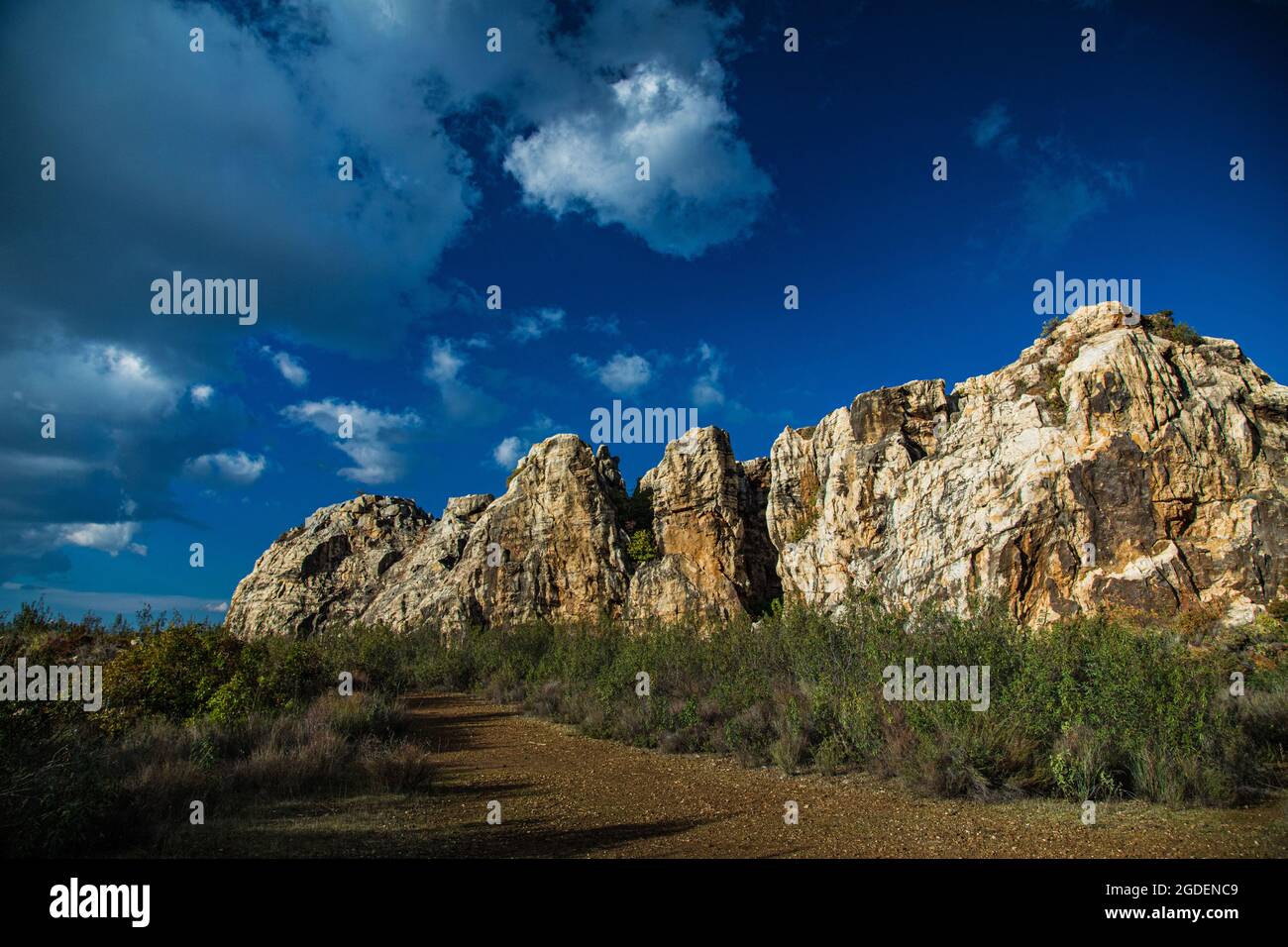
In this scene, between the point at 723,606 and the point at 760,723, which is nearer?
the point at 760,723

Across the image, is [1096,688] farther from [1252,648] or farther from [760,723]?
[1252,648]

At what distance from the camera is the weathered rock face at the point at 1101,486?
17984 mm

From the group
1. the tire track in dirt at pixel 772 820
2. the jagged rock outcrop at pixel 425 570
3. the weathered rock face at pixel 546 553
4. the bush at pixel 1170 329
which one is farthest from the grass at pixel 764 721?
the jagged rock outcrop at pixel 425 570

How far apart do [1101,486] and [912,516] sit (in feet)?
19.5

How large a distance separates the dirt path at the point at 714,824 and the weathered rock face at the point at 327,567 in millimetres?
31387

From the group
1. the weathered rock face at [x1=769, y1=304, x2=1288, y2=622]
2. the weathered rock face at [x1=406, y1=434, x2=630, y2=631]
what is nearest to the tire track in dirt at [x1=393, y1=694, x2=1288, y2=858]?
the weathered rock face at [x1=769, y1=304, x2=1288, y2=622]

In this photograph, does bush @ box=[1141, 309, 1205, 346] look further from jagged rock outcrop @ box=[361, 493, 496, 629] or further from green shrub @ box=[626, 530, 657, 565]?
jagged rock outcrop @ box=[361, 493, 496, 629]

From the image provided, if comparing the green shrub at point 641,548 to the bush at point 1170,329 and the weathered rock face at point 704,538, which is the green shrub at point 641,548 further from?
the bush at point 1170,329

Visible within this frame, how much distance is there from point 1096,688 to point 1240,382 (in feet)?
61.7

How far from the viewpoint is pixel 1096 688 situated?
858 centimetres

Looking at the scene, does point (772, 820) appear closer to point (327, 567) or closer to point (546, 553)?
point (546, 553)

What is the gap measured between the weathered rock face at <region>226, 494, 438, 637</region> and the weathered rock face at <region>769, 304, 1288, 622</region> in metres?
28.6

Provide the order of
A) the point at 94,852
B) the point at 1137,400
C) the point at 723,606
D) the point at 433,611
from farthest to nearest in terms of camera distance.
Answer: the point at 433,611 < the point at 723,606 < the point at 1137,400 < the point at 94,852

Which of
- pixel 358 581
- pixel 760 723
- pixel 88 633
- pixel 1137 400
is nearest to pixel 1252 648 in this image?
pixel 1137 400
